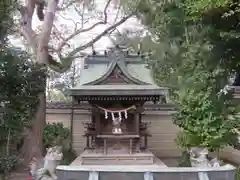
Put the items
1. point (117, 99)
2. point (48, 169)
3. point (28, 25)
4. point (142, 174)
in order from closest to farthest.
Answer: point (142, 174) < point (48, 169) < point (117, 99) < point (28, 25)

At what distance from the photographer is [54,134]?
1466 centimetres

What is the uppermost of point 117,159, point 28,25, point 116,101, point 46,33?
point 28,25

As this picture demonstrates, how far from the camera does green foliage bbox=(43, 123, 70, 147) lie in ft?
47.1

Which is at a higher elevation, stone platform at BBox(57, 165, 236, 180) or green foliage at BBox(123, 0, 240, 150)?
green foliage at BBox(123, 0, 240, 150)

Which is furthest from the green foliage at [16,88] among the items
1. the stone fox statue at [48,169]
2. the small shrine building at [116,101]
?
the stone fox statue at [48,169]

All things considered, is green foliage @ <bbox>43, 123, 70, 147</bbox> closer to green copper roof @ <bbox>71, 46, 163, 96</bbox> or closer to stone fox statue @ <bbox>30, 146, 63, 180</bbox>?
green copper roof @ <bbox>71, 46, 163, 96</bbox>

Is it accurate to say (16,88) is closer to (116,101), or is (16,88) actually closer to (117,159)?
(116,101)

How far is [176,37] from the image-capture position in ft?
40.2

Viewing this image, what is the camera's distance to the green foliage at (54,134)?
14.4 metres

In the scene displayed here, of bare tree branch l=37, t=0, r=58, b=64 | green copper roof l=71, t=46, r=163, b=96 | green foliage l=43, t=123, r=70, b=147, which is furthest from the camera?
green foliage l=43, t=123, r=70, b=147

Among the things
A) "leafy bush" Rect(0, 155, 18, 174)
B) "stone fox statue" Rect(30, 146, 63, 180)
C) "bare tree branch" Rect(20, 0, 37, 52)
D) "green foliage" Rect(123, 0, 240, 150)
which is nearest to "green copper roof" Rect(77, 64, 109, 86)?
"bare tree branch" Rect(20, 0, 37, 52)

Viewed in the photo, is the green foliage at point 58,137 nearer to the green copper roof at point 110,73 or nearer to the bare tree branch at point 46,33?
the bare tree branch at point 46,33

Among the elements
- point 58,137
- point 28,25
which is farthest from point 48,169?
point 28,25

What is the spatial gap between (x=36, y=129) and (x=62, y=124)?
236cm
